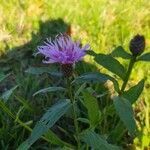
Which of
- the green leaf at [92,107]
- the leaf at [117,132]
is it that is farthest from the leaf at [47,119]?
the leaf at [117,132]

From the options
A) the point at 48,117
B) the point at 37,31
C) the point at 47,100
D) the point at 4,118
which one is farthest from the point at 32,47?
the point at 48,117

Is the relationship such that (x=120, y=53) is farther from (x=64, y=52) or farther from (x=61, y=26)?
(x=61, y=26)

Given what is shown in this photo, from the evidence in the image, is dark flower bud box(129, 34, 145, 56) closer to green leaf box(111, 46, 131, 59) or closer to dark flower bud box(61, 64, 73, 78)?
green leaf box(111, 46, 131, 59)

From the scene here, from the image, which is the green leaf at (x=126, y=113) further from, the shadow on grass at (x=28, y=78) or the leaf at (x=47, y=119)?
the shadow on grass at (x=28, y=78)

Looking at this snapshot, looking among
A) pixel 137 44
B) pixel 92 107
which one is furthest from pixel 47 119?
pixel 137 44

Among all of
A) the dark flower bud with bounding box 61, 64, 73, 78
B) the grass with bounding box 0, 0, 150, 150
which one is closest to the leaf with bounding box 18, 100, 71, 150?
the dark flower bud with bounding box 61, 64, 73, 78
